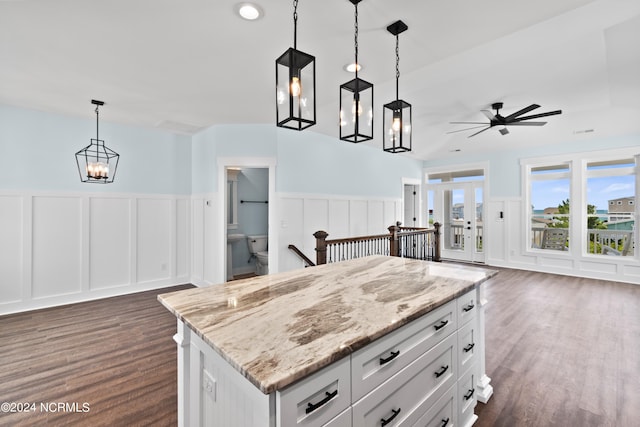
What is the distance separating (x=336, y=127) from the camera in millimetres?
5094

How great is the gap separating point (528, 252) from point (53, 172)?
29.1ft

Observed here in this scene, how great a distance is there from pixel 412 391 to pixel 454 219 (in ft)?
24.1

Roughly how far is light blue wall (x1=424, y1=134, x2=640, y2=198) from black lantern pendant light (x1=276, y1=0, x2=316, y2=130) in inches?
264

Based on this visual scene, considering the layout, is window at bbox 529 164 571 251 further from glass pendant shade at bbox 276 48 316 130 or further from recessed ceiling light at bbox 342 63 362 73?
glass pendant shade at bbox 276 48 316 130

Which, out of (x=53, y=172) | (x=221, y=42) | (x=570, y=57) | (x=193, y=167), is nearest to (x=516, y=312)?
(x=570, y=57)

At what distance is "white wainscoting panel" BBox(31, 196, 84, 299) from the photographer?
4.13 m

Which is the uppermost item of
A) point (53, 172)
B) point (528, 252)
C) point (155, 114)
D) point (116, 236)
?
point (155, 114)

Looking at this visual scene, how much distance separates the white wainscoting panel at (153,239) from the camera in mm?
4953

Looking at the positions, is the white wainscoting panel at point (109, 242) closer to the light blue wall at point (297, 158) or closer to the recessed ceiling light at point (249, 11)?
the light blue wall at point (297, 158)

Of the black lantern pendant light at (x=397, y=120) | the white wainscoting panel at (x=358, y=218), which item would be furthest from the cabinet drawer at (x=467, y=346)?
the white wainscoting panel at (x=358, y=218)

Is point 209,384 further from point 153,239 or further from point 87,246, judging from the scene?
point 153,239

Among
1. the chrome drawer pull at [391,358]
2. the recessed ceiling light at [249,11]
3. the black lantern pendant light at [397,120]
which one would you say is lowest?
the chrome drawer pull at [391,358]

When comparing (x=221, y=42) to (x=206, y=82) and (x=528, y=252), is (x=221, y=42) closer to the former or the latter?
(x=206, y=82)

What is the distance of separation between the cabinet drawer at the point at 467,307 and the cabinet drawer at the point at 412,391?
0.15 m
